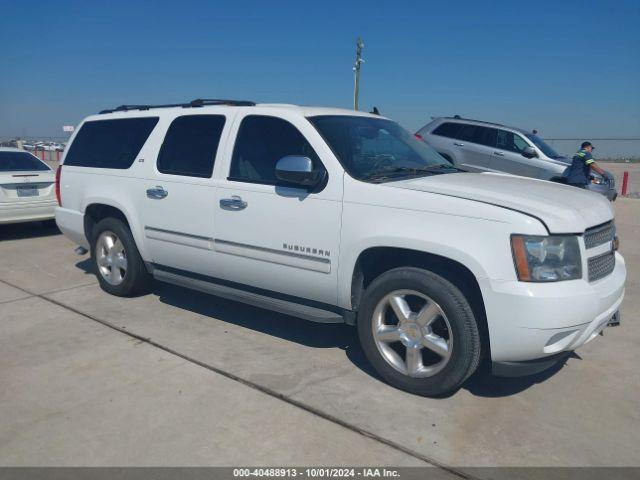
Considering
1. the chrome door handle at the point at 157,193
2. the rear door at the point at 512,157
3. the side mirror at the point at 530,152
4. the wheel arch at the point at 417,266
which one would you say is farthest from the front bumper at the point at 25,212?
the side mirror at the point at 530,152

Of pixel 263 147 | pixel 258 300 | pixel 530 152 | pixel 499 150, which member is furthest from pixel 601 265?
pixel 499 150

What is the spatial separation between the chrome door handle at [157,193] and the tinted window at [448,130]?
955 centimetres

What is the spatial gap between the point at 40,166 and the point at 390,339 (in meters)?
7.81

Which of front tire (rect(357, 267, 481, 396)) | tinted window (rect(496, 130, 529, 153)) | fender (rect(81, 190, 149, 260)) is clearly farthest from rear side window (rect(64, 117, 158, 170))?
tinted window (rect(496, 130, 529, 153))

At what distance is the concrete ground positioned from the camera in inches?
119

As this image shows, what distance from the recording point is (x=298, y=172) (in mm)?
3904

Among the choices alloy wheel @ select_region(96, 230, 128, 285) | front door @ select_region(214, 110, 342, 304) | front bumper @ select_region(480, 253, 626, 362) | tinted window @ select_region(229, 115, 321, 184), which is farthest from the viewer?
alloy wheel @ select_region(96, 230, 128, 285)

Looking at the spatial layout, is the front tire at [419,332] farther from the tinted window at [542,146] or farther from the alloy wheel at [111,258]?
the tinted window at [542,146]

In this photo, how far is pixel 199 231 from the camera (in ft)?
15.6

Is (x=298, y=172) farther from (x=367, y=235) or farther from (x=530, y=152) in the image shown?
(x=530, y=152)

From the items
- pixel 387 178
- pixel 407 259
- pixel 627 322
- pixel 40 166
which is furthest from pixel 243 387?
pixel 40 166

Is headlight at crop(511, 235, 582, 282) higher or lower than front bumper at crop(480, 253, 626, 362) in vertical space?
higher

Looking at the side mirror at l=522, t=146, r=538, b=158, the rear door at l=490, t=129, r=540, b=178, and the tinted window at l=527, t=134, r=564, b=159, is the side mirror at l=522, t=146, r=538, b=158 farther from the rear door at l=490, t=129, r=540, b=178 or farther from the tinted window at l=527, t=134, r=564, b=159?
the tinted window at l=527, t=134, r=564, b=159

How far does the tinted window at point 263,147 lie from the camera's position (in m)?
4.32
